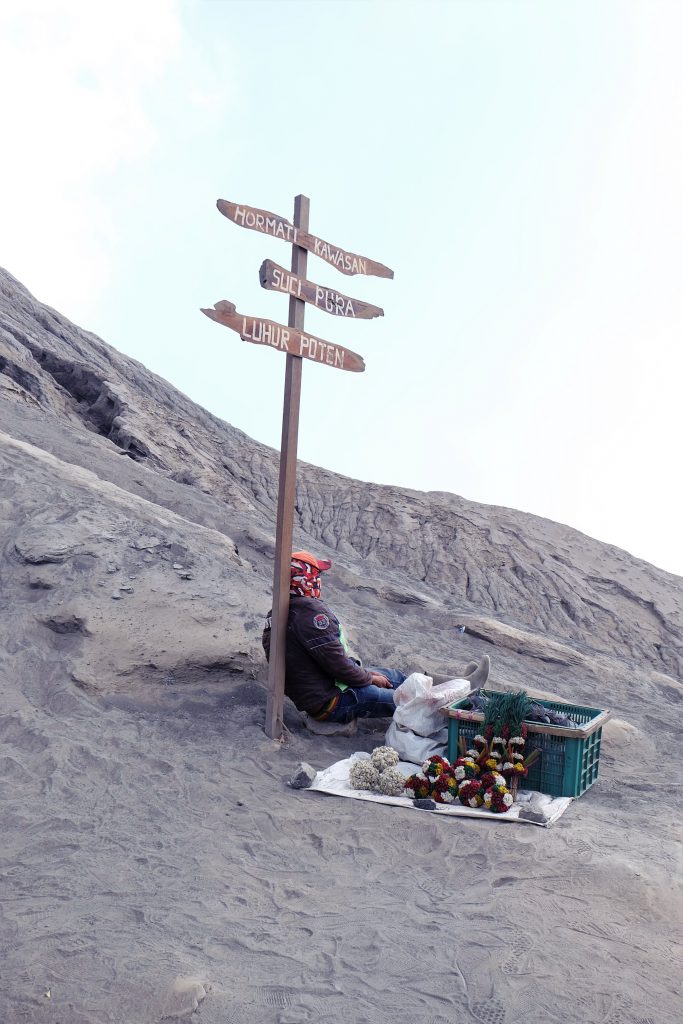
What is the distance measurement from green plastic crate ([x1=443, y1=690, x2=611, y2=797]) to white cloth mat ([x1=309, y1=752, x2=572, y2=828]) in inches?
3.6

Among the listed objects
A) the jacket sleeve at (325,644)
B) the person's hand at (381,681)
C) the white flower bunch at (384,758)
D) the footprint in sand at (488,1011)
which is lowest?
the footprint in sand at (488,1011)

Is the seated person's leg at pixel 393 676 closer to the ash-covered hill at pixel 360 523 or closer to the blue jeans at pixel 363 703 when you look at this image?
the blue jeans at pixel 363 703

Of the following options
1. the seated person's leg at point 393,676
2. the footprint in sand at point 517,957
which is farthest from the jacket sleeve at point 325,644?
the footprint in sand at point 517,957

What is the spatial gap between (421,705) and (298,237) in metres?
3.55

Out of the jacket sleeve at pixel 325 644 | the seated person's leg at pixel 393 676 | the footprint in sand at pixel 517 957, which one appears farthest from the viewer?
the seated person's leg at pixel 393 676

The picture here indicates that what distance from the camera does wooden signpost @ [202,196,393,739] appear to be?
20.6ft

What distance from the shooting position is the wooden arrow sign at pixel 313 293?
20.5 feet

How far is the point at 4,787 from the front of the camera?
5023 millimetres

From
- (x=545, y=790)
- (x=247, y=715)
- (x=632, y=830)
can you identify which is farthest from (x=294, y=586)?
(x=632, y=830)

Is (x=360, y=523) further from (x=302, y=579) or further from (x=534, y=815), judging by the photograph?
(x=534, y=815)

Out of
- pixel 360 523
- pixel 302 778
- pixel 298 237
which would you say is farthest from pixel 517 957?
pixel 360 523

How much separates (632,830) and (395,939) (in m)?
1.93

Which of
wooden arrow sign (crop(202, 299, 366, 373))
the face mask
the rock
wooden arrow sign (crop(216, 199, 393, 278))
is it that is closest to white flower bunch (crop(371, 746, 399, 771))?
the face mask

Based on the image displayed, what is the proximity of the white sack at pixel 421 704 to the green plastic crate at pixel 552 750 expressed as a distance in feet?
0.61
